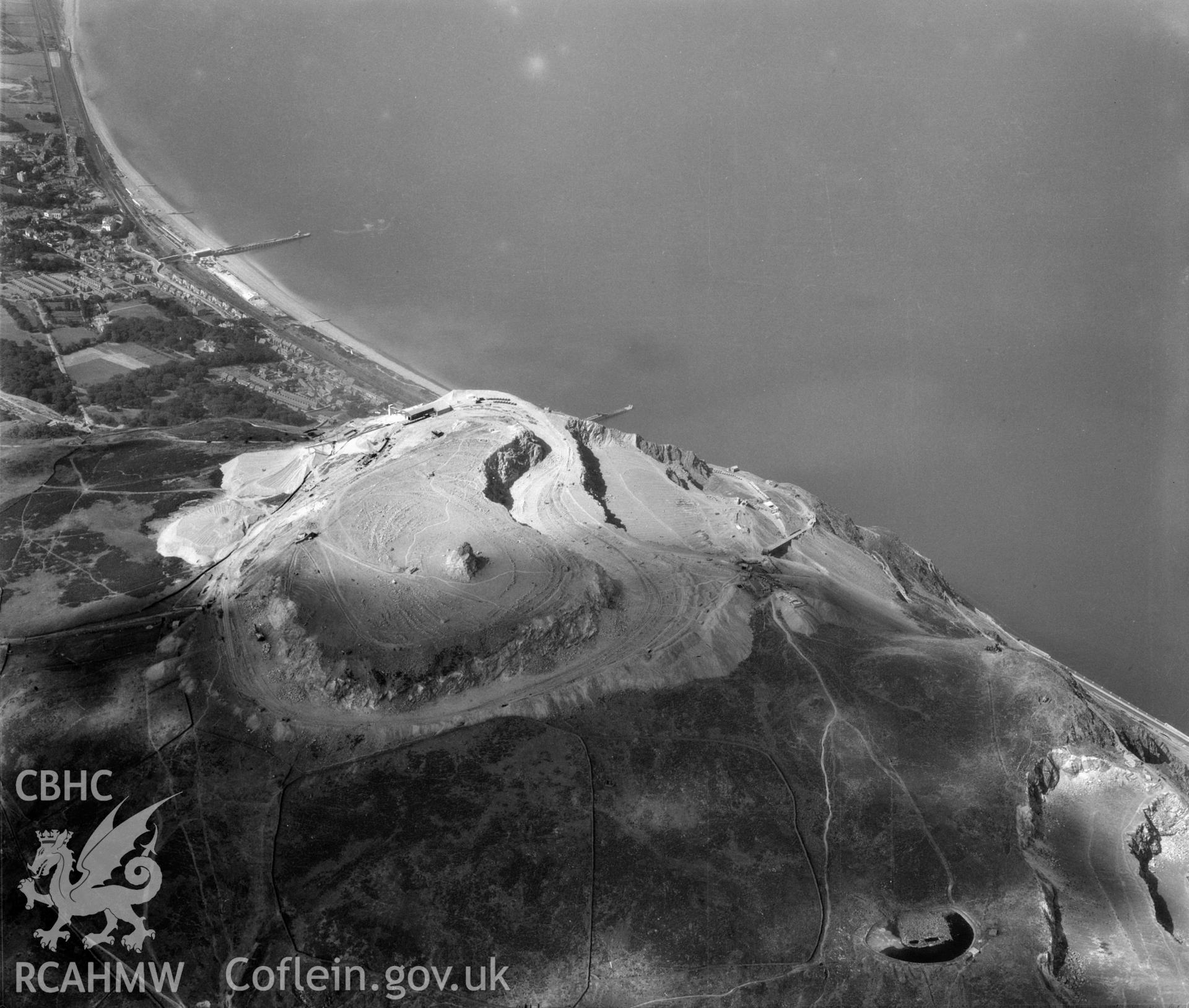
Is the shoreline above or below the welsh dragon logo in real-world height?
above

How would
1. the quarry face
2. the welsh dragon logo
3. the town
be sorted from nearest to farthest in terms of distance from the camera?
the welsh dragon logo < the quarry face < the town

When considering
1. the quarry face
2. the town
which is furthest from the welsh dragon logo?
the town

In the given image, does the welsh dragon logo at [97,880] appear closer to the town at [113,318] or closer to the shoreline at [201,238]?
the town at [113,318]

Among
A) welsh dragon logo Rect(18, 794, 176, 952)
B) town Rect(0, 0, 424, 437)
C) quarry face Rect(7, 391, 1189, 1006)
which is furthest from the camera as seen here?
town Rect(0, 0, 424, 437)

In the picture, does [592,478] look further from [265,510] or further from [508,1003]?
[508,1003]

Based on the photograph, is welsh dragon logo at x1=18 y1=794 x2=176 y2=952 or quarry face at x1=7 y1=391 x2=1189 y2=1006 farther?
quarry face at x1=7 y1=391 x2=1189 y2=1006

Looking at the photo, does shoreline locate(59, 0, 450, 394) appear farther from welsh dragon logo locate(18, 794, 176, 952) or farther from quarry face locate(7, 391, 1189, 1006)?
welsh dragon logo locate(18, 794, 176, 952)

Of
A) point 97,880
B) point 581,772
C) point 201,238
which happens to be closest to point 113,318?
point 201,238
